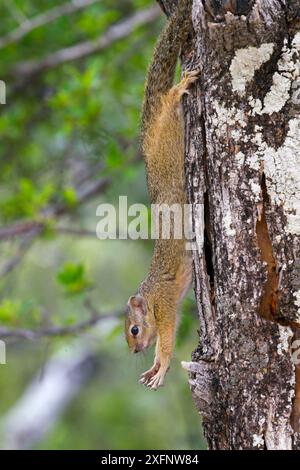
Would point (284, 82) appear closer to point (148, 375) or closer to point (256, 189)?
point (256, 189)

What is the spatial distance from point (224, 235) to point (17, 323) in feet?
8.62

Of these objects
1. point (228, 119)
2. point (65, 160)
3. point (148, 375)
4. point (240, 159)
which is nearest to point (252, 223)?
point (240, 159)

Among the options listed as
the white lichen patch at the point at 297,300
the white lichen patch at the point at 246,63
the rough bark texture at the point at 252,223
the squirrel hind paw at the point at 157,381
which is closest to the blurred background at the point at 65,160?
the squirrel hind paw at the point at 157,381

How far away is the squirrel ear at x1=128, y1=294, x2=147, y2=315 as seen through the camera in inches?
141

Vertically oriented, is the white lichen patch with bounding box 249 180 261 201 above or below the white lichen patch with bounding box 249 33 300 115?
below

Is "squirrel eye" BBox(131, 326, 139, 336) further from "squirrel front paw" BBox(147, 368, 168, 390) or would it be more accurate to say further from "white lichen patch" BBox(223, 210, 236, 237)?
"white lichen patch" BBox(223, 210, 236, 237)

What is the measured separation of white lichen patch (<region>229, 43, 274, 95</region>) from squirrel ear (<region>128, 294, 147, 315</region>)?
1.58 m

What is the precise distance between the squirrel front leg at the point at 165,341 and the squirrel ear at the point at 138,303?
72 millimetres

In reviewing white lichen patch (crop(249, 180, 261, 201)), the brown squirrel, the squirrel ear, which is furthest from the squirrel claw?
white lichen patch (crop(249, 180, 261, 201))

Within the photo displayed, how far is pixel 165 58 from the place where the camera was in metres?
3.01

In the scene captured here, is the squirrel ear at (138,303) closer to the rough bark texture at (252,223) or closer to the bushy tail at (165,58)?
the bushy tail at (165,58)

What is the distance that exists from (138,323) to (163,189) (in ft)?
2.39
